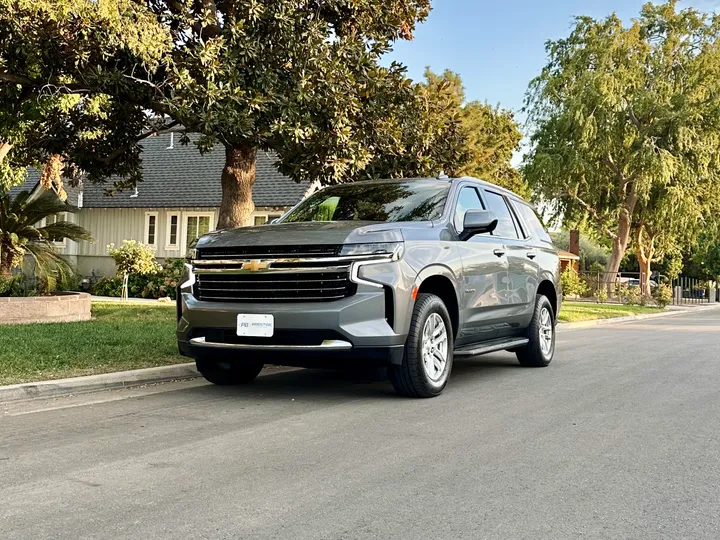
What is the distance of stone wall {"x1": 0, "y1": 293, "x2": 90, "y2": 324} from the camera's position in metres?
12.3

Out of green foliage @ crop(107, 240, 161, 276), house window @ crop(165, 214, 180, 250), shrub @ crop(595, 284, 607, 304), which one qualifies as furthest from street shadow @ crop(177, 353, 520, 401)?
shrub @ crop(595, 284, 607, 304)

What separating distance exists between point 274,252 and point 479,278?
2290 millimetres

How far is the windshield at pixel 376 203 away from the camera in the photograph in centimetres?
727

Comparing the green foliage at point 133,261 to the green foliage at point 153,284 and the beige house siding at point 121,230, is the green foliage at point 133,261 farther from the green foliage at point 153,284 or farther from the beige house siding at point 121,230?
the beige house siding at point 121,230

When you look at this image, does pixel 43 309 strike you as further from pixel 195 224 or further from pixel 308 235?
pixel 195 224

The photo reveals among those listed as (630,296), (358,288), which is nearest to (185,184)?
(630,296)

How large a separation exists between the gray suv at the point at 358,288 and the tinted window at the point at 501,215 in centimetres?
45

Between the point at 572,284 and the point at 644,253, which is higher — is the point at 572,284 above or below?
below

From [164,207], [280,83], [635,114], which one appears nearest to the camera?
[280,83]

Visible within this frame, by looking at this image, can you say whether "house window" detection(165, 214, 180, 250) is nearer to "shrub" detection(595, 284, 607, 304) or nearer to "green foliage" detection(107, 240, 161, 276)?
"green foliage" detection(107, 240, 161, 276)

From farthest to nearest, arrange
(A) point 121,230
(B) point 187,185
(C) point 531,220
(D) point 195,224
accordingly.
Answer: (A) point 121,230 → (B) point 187,185 → (D) point 195,224 → (C) point 531,220

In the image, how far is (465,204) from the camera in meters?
7.84

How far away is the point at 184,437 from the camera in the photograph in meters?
5.22

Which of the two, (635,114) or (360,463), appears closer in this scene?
(360,463)
